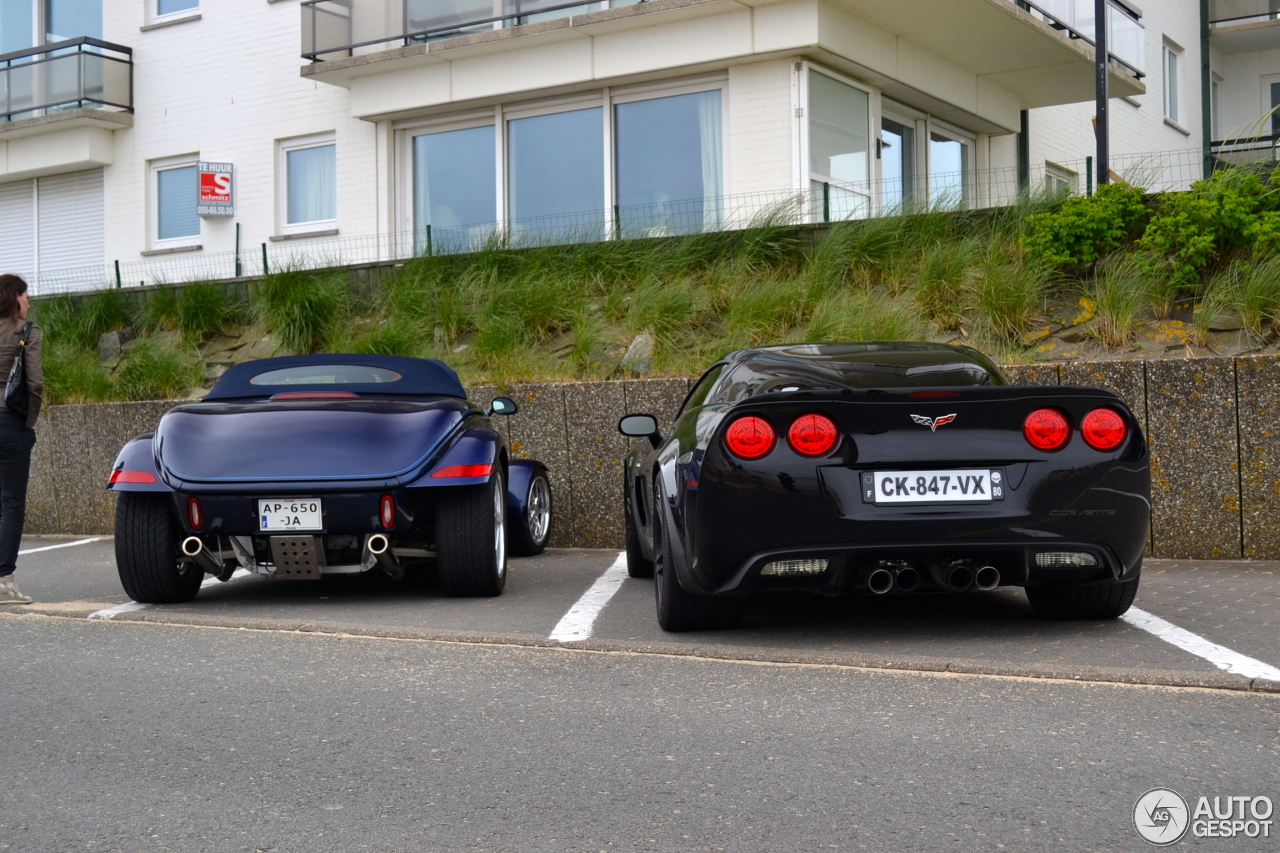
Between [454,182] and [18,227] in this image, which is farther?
[18,227]

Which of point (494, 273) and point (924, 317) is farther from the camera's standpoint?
Answer: point (494, 273)

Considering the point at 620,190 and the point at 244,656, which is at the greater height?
the point at 620,190

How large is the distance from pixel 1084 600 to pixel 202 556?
409 cm

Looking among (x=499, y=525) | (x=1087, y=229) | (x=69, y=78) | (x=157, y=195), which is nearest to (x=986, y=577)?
(x=499, y=525)

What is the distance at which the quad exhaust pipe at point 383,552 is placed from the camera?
6.21 metres

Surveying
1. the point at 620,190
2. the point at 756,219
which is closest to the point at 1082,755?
the point at 756,219

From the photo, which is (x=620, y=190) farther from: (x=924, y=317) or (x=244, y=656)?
(x=244, y=656)

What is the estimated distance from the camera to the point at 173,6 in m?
22.2

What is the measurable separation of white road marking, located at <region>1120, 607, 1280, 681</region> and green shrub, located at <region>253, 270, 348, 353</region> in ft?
31.4

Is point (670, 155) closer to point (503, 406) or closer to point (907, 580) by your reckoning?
point (503, 406)

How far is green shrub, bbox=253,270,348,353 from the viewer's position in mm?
13711

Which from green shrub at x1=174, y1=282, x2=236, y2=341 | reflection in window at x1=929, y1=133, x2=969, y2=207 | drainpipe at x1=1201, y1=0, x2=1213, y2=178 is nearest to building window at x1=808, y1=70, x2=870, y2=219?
reflection in window at x1=929, y1=133, x2=969, y2=207

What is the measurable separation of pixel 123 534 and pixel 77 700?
6.85 feet

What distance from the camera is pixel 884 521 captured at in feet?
16.5
